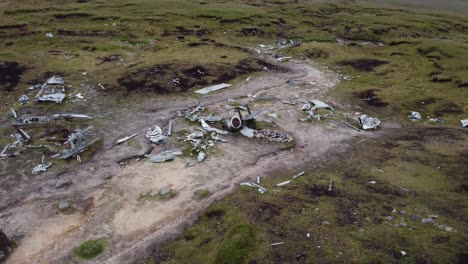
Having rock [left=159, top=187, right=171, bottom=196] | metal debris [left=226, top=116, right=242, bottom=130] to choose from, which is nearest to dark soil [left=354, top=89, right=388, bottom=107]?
metal debris [left=226, top=116, right=242, bottom=130]

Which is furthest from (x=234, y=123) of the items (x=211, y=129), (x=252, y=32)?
(x=252, y=32)

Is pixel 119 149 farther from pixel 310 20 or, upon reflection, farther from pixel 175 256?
pixel 310 20

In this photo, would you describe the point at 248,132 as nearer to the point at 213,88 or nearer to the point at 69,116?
the point at 213,88

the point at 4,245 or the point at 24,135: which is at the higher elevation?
the point at 4,245

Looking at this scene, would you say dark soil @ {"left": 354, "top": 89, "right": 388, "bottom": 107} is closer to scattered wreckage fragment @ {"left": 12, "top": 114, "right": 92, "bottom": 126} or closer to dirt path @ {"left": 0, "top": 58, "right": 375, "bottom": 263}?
dirt path @ {"left": 0, "top": 58, "right": 375, "bottom": 263}

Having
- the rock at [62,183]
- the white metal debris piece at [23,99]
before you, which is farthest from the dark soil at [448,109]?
the white metal debris piece at [23,99]

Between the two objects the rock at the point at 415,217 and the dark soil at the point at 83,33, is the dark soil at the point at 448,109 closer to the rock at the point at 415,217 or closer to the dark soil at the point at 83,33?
the rock at the point at 415,217
